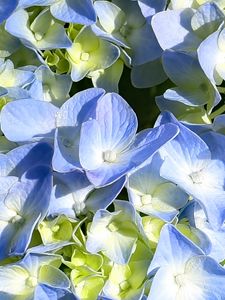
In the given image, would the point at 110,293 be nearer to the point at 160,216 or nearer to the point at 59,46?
the point at 160,216

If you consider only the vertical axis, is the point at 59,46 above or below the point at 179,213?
above

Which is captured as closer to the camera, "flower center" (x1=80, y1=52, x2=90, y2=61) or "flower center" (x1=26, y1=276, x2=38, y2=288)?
"flower center" (x1=26, y1=276, x2=38, y2=288)

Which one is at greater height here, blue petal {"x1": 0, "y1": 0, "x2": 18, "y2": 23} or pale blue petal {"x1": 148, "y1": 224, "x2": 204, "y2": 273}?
blue petal {"x1": 0, "y1": 0, "x2": 18, "y2": 23}

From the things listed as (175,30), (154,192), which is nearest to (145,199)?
(154,192)

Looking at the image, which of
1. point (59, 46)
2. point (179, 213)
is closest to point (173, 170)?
point (179, 213)

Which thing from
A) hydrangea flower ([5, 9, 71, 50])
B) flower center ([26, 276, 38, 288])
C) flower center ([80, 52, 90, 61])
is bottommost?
flower center ([26, 276, 38, 288])

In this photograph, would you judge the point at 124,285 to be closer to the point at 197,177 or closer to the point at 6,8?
the point at 197,177

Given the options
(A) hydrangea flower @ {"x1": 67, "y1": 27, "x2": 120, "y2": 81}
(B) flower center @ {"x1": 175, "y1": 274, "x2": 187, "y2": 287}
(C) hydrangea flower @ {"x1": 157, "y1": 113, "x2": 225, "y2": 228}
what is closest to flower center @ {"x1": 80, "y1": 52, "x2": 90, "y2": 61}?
(A) hydrangea flower @ {"x1": 67, "y1": 27, "x2": 120, "y2": 81}

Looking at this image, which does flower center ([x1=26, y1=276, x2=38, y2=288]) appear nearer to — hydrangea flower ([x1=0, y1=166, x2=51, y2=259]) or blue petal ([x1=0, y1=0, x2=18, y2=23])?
hydrangea flower ([x1=0, y1=166, x2=51, y2=259])
